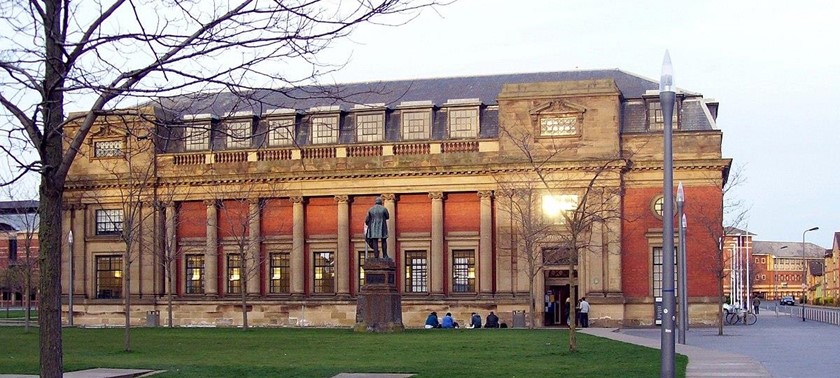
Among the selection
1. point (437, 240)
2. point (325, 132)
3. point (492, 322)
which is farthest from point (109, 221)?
point (492, 322)

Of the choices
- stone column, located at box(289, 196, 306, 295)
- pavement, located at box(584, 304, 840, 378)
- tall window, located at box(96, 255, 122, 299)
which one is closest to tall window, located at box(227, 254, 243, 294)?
stone column, located at box(289, 196, 306, 295)

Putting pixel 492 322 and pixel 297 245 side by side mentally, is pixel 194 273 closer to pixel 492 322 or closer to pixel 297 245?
pixel 297 245

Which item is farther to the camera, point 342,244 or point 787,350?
point 342,244

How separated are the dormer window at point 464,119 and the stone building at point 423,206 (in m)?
0.08

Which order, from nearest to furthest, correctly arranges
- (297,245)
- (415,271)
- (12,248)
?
1. (415,271)
2. (297,245)
3. (12,248)

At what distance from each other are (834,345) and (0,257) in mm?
95484

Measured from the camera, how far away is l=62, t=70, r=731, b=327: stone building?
56594 millimetres

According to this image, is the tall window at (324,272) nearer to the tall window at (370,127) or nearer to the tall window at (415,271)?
the tall window at (415,271)

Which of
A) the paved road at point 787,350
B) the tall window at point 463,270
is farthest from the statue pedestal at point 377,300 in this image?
the tall window at point 463,270

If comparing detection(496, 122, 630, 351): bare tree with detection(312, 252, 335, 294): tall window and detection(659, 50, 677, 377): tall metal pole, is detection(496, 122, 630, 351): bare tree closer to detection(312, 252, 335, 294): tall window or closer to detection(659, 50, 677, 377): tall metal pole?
detection(312, 252, 335, 294): tall window

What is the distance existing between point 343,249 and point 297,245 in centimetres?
274

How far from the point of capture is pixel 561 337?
1526 inches

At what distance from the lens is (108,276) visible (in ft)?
215

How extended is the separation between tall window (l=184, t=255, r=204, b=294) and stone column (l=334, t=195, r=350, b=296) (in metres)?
8.43
